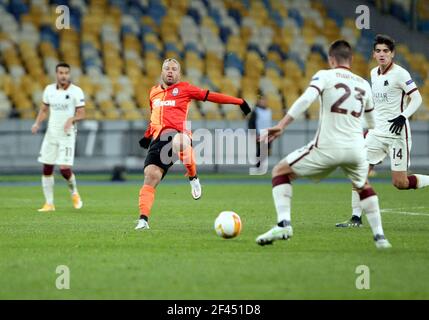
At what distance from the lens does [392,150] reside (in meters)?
13.5

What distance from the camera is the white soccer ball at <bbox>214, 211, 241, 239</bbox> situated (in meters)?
11.0

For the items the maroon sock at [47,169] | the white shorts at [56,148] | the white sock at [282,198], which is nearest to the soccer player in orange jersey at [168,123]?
the white sock at [282,198]

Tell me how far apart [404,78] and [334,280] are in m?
5.70

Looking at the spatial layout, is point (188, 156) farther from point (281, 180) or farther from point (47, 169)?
point (47, 169)

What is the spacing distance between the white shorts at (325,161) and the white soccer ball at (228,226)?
4.19 feet

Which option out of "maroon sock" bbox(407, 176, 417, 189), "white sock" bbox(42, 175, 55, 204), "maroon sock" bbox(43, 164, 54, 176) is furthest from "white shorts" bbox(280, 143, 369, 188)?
"maroon sock" bbox(43, 164, 54, 176)

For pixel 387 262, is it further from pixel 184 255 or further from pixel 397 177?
pixel 397 177

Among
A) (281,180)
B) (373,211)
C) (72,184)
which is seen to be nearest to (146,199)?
(281,180)

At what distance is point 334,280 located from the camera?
26.7 feet

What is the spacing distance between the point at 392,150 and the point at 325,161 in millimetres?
3766

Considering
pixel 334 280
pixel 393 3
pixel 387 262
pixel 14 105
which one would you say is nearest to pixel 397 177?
pixel 387 262

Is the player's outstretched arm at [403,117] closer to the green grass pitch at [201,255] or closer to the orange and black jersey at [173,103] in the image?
the green grass pitch at [201,255]

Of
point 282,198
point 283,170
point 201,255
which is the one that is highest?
point 283,170
